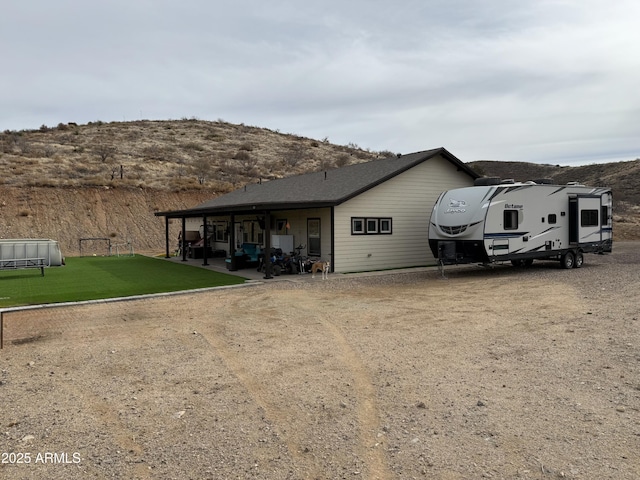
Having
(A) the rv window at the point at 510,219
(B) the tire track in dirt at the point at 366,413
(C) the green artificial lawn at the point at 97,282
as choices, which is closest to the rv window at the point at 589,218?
(A) the rv window at the point at 510,219

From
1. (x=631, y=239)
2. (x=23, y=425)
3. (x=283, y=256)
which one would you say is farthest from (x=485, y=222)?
(x=631, y=239)

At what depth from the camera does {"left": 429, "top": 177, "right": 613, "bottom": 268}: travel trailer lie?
52.2 feet

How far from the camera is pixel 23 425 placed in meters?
4.77

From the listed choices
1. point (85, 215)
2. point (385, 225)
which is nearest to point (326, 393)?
point (385, 225)

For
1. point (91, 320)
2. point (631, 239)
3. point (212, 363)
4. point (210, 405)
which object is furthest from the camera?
point (631, 239)

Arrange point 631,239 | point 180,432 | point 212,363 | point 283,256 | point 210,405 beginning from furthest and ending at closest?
Result: point 631,239 → point 283,256 → point 212,363 → point 210,405 → point 180,432

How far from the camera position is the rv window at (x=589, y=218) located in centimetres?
1836

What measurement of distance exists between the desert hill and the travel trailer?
24.5 m

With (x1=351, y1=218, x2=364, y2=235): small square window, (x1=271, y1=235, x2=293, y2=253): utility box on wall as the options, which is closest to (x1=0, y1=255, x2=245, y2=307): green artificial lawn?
(x1=271, y1=235, x2=293, y2=253): utility box on wall

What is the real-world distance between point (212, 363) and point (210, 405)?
5.31 feet

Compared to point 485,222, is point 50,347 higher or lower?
lower

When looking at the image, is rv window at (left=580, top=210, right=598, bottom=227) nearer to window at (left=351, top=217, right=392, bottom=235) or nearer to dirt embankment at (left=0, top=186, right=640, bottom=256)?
window at (left=351, top=217, right=392, bottom=235)

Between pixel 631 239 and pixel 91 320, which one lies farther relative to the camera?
pixel 631 239

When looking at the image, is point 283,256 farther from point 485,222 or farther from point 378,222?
point 485,222
